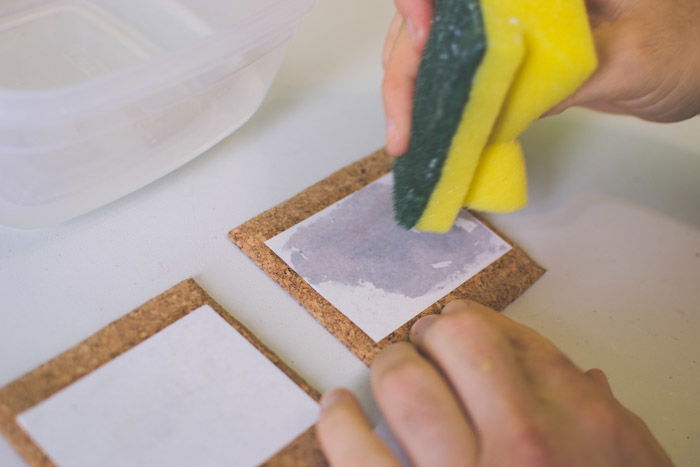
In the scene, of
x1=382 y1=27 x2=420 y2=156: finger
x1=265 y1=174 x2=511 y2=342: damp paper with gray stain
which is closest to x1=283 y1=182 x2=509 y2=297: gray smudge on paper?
x1=265 y1=174 x2=511 y2=342: damp paper with gray stain

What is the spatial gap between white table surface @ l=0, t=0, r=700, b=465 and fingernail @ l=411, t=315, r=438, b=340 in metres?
0.08

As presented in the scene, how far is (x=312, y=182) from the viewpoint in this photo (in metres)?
1.03

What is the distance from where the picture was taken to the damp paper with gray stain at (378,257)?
0.85 meters

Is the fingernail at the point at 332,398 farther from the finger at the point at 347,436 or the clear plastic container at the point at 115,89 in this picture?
the clear plastic container at the point at 115,89

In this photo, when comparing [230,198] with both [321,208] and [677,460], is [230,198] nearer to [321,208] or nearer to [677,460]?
[321,208]

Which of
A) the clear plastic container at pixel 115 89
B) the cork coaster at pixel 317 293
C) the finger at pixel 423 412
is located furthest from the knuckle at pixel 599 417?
the clear plastic container at pixel 115 89

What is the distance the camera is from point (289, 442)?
710mm

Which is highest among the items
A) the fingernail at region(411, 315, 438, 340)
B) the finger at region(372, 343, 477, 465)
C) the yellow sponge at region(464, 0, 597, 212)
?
the yellow sponge at region(464, 0, 597, 212)

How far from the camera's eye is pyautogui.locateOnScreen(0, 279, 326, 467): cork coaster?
0.69 metres

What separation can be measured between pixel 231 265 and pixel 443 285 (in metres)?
0.29

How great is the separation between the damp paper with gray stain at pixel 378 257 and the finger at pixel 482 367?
92 millimetres

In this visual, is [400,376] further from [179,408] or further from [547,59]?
[547,59]

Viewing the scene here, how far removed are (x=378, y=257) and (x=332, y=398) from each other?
230mm

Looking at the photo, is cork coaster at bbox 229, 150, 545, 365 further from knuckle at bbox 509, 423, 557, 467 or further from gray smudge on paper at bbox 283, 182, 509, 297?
knuckle at bbox 509, 423, 557, 467
